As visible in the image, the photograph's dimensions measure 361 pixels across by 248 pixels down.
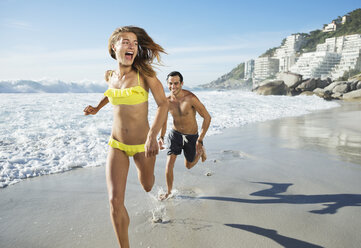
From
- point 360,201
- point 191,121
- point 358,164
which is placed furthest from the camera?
point 358,164

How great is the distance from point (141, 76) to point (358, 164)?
4.82 metres

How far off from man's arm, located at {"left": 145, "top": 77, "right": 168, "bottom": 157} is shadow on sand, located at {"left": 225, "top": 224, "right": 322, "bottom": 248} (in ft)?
4.74

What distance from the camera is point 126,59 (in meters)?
2.22

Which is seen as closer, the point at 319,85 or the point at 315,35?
the point at 319,85

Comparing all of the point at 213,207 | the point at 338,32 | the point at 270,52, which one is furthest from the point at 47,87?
the point at 270,52

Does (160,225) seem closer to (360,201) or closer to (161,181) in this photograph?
(161,181)

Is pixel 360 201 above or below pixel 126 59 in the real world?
below

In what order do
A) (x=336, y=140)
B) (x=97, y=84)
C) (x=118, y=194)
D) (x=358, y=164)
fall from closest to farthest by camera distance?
(x=118, y=194)
(x=358, y=164)
(x=336, y=140)
(x=97, y=84)

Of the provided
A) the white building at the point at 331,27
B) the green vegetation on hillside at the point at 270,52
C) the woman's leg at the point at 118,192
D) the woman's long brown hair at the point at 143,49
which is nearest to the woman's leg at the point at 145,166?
the woman's leg at the point at 118,192

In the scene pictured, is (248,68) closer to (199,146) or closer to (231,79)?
(231,79)

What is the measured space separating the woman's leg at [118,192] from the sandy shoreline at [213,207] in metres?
0.54

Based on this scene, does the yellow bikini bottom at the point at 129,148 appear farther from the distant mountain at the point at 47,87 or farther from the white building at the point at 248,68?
the white building at the point at 248,68

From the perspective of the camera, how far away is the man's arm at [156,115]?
197cm

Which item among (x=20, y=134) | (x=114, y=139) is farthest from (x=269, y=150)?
(x=20, y=134)
